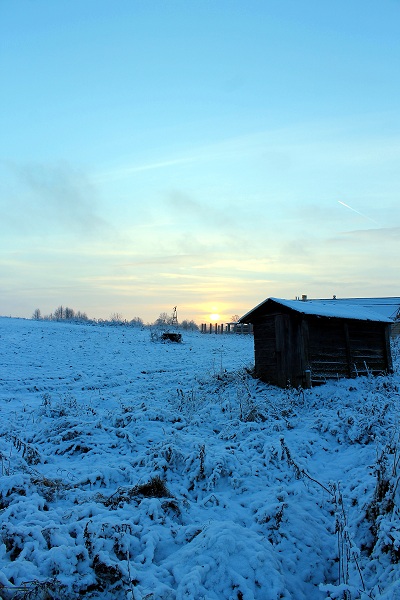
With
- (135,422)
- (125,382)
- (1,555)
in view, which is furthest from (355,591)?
(125,382)

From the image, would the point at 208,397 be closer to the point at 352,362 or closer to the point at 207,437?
the point at 207,437

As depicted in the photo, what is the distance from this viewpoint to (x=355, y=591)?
4.03 metres

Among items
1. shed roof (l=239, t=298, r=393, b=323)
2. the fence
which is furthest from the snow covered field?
the fence

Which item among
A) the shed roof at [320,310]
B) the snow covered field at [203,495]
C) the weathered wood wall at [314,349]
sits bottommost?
the snow covered field at [203,495]

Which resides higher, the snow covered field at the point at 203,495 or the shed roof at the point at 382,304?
the shed roof at the point at 382,304

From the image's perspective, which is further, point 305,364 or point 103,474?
point 305,364

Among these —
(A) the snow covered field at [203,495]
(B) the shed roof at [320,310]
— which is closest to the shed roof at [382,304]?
(B) the shed roof at [320,310]

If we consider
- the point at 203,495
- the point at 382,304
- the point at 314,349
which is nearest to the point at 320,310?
the point at 314,349

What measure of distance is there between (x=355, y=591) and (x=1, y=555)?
3.70 metres

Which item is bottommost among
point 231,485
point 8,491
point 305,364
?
point 231,485

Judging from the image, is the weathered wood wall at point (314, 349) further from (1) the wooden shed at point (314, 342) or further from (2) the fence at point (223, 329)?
(2) the fence at point (223, 329)

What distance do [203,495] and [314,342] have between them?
9.05 metres

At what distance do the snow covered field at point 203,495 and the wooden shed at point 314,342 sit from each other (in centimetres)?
104

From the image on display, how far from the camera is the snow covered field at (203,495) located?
4.38 m
